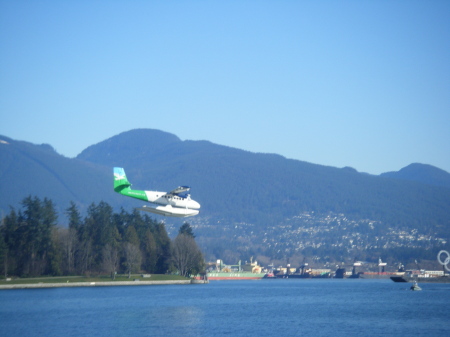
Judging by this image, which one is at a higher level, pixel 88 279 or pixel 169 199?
pixel 169 199

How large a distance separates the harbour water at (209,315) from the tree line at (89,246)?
13701 mm

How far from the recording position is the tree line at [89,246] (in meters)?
104

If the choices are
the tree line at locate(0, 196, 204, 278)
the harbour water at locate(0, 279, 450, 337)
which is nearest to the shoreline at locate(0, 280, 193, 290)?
the tree line at locate(0, 196, 204, 278)

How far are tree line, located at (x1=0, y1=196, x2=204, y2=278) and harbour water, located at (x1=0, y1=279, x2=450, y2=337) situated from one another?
13701mm

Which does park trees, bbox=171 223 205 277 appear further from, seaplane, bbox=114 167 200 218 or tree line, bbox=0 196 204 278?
seaplane, bbox=114 167 200 218

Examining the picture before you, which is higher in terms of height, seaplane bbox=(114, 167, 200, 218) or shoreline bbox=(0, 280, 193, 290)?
seaplane bbox=(114, 167, 200, 218)

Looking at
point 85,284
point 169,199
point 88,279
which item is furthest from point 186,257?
point 169,199

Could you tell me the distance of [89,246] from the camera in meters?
112

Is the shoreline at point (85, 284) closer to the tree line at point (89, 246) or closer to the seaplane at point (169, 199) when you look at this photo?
the tree line at point (89, 246)

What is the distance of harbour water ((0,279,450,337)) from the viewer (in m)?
55.3

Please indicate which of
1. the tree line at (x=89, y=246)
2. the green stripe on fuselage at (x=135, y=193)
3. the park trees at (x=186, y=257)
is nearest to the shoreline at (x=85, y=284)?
the tree line at (x=89, y=246)

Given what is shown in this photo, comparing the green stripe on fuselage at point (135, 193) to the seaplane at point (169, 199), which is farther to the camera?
the green stripe on fuselage at point (135, 193)

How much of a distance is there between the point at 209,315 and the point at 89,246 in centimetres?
5007

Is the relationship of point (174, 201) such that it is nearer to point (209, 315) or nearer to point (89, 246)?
point (209, 315)
